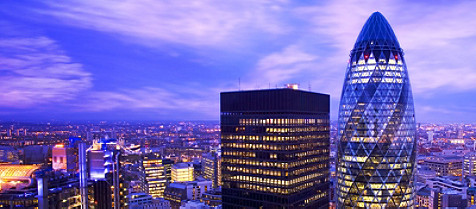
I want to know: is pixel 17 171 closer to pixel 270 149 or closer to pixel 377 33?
pixel 270 149

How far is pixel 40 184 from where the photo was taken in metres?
91.6

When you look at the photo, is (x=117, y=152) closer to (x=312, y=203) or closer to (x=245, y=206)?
(x=245, y=206)

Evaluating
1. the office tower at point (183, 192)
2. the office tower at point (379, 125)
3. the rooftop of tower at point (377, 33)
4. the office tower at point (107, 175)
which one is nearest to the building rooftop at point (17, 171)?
the office tower at point (107, 175)

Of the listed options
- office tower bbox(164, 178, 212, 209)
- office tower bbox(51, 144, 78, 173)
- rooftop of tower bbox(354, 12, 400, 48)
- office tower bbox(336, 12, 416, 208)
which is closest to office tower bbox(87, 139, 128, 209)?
office tower bbox(51, 144, 78, 173)

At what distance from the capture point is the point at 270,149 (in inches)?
4478

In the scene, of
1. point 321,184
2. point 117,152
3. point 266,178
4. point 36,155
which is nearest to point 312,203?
point 321,184

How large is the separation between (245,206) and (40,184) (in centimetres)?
5796

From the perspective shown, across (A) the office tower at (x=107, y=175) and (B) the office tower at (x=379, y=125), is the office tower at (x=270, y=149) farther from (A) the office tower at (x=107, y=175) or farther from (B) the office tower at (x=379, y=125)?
(A) the office tower at (x=107, y=175)

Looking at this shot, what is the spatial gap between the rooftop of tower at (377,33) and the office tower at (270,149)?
88.8ft

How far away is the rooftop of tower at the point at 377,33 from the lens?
96.8m

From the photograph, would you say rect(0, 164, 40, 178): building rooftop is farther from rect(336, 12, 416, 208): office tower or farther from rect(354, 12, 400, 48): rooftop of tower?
rect(354, 12, 400, 48): rooftop of tower

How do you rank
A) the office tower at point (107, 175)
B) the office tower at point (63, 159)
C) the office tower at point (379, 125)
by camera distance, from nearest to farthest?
the office tower at point (379, 125) < the office tower at point (107, 175) < the office tower at point (63, 159)

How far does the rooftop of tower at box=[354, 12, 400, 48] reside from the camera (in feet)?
317

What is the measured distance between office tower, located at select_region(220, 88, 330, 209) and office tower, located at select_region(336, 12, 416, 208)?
2004cm
